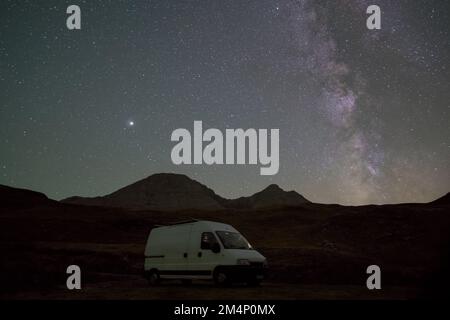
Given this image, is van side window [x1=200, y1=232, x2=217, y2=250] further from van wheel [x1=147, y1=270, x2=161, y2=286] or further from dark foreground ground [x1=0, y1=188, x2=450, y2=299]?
van wheel [x1=147, y1=270, x2=161, y2=286]

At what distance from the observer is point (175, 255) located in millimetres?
17000

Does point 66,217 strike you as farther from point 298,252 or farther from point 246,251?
point 246,251

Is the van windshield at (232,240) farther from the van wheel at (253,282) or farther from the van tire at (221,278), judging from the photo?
the van wheel at (253,282)

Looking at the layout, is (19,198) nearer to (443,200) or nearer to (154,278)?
(443,200)

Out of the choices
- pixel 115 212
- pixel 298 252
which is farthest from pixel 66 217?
pixel 298 252

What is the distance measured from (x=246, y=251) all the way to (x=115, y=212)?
219 ft

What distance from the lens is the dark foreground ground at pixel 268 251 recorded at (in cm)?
1636

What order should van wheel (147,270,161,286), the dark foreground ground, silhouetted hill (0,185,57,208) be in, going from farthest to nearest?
silhouetted hill (0,185,57,208) → van wheel (147,270,161,286) → the dark foreground ground

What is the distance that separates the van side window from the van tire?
2.76ft

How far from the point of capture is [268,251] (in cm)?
3781

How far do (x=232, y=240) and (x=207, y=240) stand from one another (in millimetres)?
829

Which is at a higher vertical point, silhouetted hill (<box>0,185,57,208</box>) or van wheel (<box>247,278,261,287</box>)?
silhouetted hill (<box>0,185,57,208</box>)

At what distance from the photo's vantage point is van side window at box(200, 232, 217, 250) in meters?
16.0

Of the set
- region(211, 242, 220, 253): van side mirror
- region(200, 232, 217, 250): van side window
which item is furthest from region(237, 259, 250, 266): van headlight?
Result: region(200, 232, 217, 250): van side window
